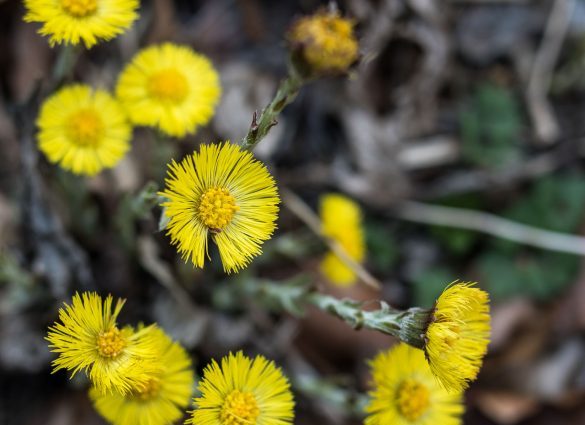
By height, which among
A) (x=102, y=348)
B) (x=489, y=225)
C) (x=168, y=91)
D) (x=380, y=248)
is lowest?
(x=102, y=348)

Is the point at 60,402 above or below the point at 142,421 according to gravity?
above

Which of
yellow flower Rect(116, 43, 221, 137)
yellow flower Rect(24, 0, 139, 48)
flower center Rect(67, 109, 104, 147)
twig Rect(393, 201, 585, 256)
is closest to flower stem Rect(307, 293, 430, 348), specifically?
Answer: yellow flower Rect(116, 43, 221, 137)

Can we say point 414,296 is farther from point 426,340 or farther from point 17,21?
point 17,21

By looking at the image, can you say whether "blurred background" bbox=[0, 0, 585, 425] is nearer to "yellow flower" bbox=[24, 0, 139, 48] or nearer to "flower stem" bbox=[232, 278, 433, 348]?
"flower stem" bbox=[232, 278, 433, 348]

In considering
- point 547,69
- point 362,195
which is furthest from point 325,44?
point 547,69

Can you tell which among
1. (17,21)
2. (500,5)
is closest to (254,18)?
(17,21)

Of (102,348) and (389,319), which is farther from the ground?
(389,319)

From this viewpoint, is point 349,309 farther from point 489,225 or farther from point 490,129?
point 490,129
